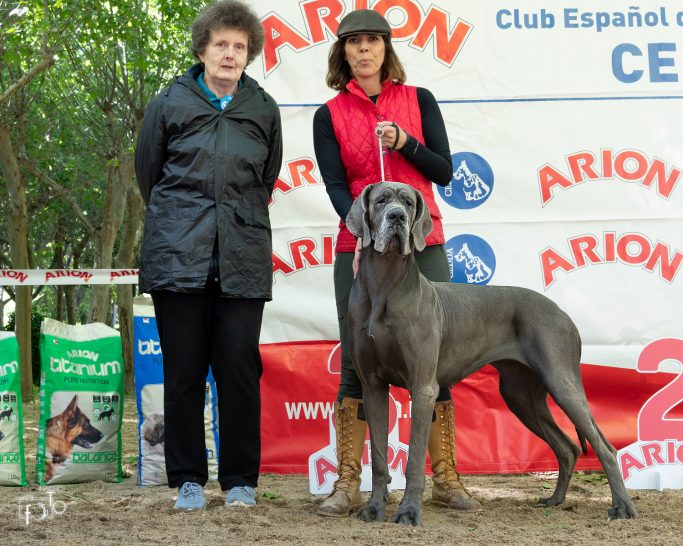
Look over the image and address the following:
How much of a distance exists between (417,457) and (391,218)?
1.02 m

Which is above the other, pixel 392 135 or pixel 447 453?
pixel 392 135

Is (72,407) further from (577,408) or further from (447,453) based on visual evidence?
(577,408)

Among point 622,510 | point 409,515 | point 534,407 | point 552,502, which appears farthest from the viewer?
point 534,407

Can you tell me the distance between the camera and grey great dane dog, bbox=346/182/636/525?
371 centimetres

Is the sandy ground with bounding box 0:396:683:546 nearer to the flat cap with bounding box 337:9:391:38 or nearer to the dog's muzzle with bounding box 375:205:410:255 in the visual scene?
the dog's muzzle with bounding box 375:205:410:255

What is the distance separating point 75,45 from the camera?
508 inches

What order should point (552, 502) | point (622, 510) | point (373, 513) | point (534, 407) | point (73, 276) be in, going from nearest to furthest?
1. point (373, 513)
2. point (622, 510)
3. point (552, 502)
4. point (534, 407)
5. point (73, 276)

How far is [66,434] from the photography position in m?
4.88

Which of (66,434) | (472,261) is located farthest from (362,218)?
(66,434)

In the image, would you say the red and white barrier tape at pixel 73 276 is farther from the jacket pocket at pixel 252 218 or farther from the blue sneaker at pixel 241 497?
the blue sneaker at pixel 241 497

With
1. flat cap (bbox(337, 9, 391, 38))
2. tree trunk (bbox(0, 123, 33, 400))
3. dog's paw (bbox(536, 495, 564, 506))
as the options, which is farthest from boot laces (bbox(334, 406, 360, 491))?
tree trunk (bbox(0, 123, 33, 400))

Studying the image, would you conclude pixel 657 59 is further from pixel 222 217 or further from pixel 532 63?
pixel 222 217

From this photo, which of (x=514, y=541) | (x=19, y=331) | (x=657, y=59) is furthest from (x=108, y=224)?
(x=514, y=541)

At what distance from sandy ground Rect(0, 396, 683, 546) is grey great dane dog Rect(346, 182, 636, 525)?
171 millimetres
